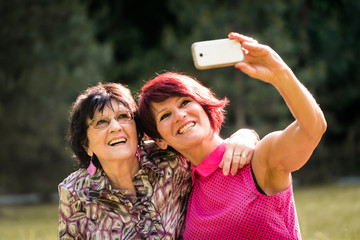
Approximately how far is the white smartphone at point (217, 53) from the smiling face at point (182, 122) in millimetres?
607

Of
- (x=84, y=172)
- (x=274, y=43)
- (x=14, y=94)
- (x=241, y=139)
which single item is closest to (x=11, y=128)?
(x=14, y=94)

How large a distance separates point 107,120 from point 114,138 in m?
0.12

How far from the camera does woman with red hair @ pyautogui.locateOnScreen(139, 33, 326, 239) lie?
1980 millimetres

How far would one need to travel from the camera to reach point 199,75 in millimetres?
14258

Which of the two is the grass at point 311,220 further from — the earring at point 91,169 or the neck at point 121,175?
the neck at point 121,175

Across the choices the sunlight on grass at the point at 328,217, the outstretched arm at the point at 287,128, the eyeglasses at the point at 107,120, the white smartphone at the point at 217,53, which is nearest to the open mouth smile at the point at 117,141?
the eyeglasses at the point at 107,120

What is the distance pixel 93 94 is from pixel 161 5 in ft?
56.1

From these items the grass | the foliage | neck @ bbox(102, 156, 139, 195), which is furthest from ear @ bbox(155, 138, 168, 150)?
the foliage

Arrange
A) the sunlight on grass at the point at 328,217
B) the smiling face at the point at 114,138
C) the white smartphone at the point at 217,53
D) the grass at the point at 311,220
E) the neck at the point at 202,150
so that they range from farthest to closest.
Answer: the sunlight on grass at the point at 328,217, the grass at the point at 311,220, the smiling face at the point at 114,138, the neck at the point at 202,150, the white smartphone at the point at 217,53

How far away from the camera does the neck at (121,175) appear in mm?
2867

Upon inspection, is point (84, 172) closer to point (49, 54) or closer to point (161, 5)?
point (49, 54)

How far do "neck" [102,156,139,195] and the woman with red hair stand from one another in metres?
0.25

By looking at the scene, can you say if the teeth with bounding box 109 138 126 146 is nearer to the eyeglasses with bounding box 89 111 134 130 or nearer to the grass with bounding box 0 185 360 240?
the eyeglasses with bounding box 89 111 134 130

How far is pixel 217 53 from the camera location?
197cm
